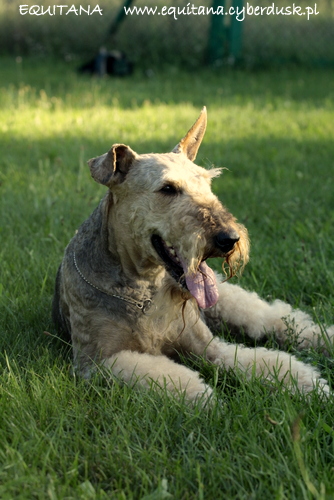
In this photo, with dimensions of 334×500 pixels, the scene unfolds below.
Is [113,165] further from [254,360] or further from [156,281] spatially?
[254,360]

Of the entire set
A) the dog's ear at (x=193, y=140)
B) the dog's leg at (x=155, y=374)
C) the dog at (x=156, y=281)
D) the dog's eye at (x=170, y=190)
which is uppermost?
the dog's ear at (x=193, y=140)

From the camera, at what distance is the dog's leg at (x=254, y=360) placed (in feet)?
9.87

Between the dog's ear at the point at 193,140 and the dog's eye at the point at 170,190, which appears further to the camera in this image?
the dog's ear at the point at 193,140

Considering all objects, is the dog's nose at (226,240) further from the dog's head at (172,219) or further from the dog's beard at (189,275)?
the dog's beard at (189,275)

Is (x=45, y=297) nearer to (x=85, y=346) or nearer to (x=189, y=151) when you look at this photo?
(x=85, y=346)

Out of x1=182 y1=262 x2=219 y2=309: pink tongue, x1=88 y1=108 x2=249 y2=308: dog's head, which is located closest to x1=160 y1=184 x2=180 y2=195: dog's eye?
x1=88 y1=108 x2=249 y2=308: dog's head

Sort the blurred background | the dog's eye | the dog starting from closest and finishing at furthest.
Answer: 1. the dog
2. the dog's eye
3. the blurred background

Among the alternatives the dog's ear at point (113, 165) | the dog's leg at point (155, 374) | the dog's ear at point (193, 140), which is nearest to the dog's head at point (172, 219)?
the dog's ear at point (113, 165)

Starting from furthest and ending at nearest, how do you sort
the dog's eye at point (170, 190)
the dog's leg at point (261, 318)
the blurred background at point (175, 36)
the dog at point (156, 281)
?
Answer: the blurred background at point (175, 36) → the dog's leg at point (261, 318) → the dog's eye at point (170, 190) → the dog at point (156, 281)

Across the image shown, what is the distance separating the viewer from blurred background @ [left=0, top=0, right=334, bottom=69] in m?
12.9

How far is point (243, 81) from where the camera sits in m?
11.9

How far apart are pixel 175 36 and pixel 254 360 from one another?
1144 centimetres

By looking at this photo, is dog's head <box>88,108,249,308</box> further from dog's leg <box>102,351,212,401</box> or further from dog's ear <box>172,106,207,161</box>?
dog's leg <box>102,351,212,401</box>

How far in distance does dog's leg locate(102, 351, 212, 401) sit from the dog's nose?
25.1 inches
